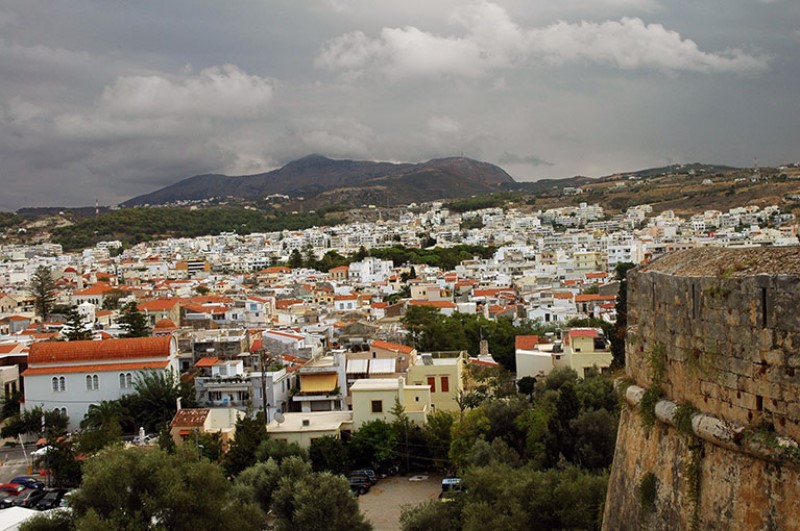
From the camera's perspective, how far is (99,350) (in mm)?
32688

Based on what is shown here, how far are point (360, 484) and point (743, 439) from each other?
19984mm

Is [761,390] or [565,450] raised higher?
[761,390]

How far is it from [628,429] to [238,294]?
65.7 metres

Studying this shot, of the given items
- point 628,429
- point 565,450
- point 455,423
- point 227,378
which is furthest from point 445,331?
point 628,429

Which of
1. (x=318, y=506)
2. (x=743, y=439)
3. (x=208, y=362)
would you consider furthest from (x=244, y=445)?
(x=743, y=439)

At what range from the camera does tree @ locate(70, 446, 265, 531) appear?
560 inches

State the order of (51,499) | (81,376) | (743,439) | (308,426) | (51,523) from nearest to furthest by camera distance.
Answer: (743,439) < (51,523) < (51,499) < (308,426) < (81,376)

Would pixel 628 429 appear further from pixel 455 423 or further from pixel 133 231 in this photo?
pixel 133 231

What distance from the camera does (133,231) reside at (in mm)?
151875

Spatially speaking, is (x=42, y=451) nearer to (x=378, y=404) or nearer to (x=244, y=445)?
(x=244, y=445)

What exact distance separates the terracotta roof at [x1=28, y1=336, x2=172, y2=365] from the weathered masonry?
97.2 ft

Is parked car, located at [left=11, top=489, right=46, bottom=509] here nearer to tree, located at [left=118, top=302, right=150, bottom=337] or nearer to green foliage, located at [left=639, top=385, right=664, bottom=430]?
green foliage, located at [left=639, top=385, right=664, bottom=430]

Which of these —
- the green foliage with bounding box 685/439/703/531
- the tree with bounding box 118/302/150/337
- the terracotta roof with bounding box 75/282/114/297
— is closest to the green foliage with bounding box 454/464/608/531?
the green foliage with bounding box 685/439/703/531

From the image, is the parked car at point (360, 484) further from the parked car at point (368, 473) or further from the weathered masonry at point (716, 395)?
the weathered masonry at point (716, 395)
